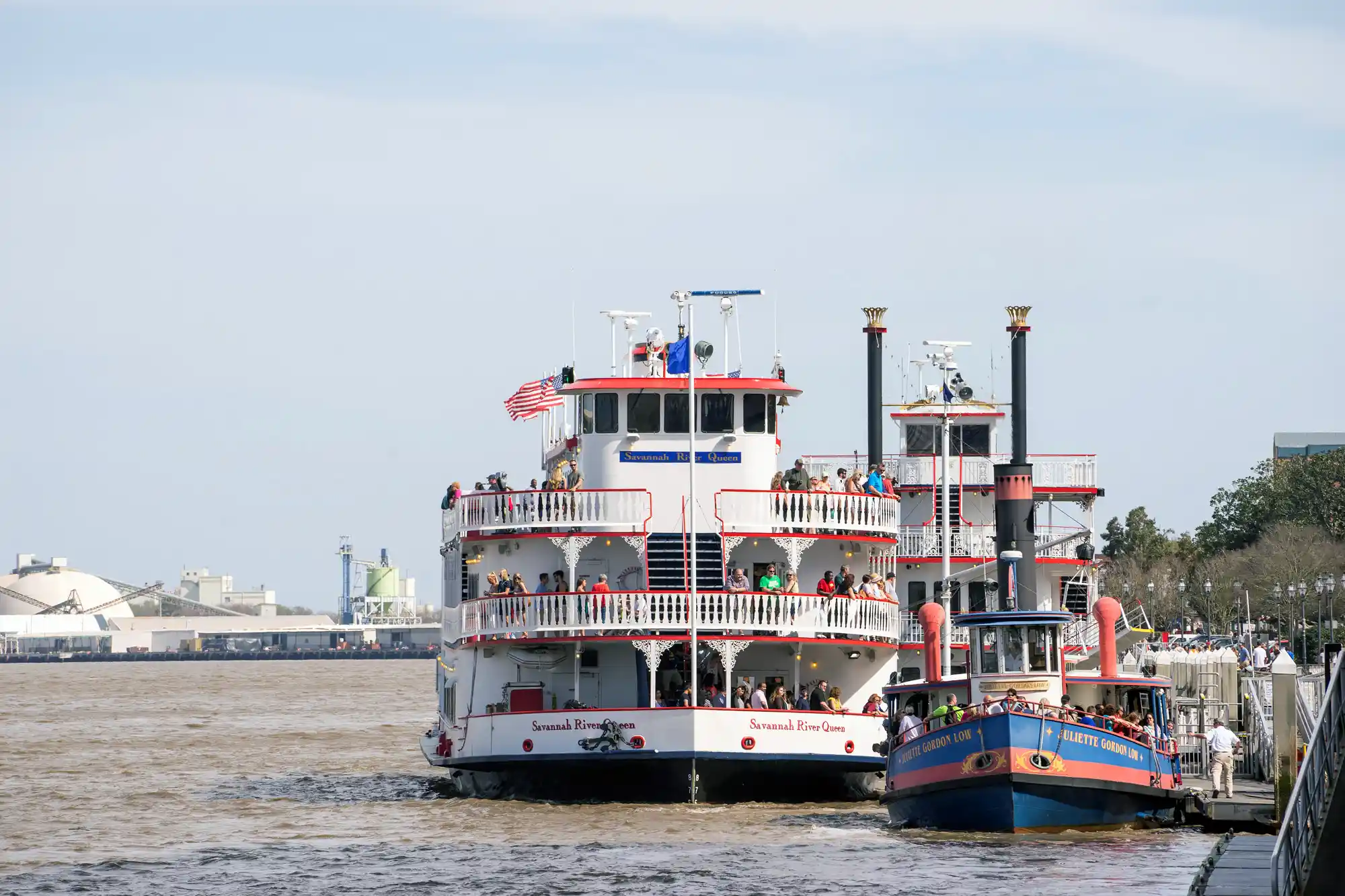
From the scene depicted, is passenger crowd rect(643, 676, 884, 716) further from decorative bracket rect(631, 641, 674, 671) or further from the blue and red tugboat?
the blue and red tugboat

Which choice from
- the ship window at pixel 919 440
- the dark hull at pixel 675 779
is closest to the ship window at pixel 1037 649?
the dark hull at pixel 675 779

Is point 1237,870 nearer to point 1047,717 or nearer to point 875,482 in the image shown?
point 1047,717

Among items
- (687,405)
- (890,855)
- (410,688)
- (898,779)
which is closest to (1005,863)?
(890,855)

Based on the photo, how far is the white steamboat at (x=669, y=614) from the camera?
117 feet

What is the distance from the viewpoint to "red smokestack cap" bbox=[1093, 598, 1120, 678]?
3491 cm

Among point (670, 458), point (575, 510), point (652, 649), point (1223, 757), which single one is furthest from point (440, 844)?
point (1223, 757)

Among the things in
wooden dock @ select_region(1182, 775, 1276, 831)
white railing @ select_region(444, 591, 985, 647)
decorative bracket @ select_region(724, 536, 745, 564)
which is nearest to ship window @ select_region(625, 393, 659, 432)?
decorative bracket @ select_region(724, 536, 745, 564)

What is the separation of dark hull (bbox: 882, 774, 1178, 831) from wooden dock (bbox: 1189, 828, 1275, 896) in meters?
8.17

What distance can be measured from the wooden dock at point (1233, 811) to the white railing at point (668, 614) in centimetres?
729

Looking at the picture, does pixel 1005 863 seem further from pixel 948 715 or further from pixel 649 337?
pixel 649 337

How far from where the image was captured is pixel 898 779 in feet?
109

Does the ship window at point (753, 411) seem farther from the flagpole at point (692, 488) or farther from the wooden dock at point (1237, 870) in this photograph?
the wooden dock at point (1237, 870)

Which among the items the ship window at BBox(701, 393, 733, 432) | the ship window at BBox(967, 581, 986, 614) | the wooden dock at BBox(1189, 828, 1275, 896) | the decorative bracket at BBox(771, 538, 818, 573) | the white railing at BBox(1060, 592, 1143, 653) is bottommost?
the wooden dock at BBox(1189, 828, 1275, 896)

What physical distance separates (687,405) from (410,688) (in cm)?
8729
